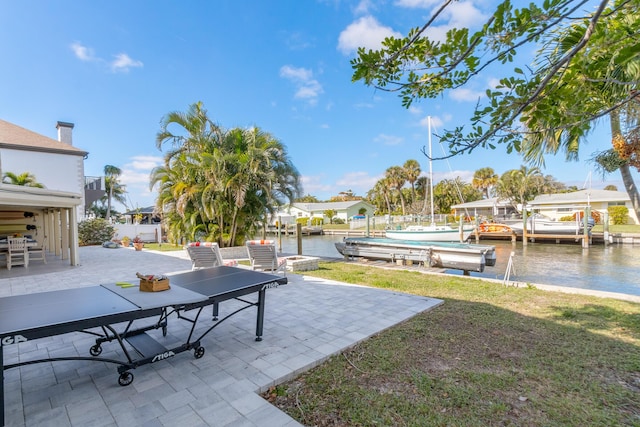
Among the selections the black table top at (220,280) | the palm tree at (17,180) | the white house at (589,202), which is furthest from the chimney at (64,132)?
the white house at (589,202)

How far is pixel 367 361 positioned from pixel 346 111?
15.3 metres

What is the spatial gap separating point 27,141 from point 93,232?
6.64 m

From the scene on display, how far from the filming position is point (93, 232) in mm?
18891

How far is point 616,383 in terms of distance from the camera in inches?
113

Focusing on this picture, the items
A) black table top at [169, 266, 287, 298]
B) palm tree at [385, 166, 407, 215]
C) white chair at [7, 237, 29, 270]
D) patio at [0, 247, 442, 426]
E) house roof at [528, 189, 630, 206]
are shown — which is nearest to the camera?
patio at [0, 247, 442, 426]

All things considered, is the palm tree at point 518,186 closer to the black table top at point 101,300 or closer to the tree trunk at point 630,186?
the tree trunk at point 630,186

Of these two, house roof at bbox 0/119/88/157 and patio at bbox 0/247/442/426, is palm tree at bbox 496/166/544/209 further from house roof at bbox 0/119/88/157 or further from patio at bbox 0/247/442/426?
house roof at bbox 0/119/88/157

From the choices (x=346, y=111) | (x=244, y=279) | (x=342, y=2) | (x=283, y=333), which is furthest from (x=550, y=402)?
(x=346, y=111)

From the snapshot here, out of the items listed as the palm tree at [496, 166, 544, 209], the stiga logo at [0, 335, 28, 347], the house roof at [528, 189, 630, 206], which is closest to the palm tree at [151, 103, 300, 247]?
the stiga logo at [0, 335, 28, 347]

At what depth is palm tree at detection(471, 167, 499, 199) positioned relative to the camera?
151 ft

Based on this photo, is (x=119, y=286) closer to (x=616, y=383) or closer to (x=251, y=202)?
(x=616, y=383)

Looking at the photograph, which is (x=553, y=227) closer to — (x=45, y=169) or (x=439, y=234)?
(x=439, y=234)

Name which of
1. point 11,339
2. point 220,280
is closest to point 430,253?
point 220,280

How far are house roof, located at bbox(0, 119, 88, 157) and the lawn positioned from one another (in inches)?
909
